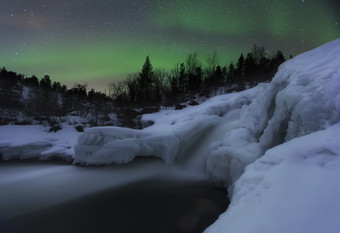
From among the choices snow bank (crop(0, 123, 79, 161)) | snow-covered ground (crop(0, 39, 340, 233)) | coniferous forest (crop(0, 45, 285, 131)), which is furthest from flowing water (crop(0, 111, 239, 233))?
coniferous forest (crop(0, 45, 285, 131))

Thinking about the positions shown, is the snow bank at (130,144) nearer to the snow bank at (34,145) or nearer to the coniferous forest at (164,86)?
the snow bank at (34,145)

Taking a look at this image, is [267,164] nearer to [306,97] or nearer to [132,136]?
[306,97]

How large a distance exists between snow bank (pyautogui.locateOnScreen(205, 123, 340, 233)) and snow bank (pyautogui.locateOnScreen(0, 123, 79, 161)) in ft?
44.2

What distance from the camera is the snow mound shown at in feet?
13.5

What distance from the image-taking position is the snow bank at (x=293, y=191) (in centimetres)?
196

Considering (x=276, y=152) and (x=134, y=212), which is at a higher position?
(x=276, y=152)

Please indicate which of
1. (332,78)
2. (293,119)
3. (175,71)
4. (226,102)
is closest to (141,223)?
Result: (293,119)

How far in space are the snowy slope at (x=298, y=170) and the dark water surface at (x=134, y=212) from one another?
1.91 meters

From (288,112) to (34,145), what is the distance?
56.6 feet

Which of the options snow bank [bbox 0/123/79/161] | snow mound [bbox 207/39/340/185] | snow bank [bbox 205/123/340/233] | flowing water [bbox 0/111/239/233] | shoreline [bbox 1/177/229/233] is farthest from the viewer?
snow bank [bbox 0/123/79/161]

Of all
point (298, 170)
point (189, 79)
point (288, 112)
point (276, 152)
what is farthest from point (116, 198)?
point (189, 79)

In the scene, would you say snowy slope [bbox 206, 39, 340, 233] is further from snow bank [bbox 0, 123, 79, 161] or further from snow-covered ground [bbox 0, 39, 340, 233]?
snow bank [bbox 0, 123, 79, 161]

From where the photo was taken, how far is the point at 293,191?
8.11ft

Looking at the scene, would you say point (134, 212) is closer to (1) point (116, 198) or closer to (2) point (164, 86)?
(1) point (116, 198)
